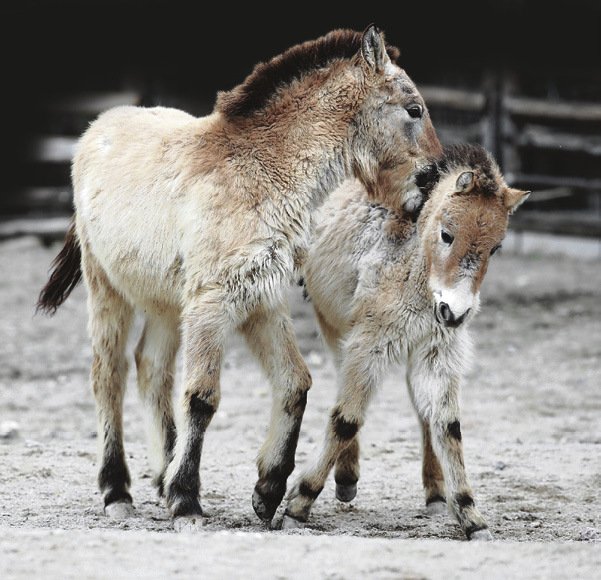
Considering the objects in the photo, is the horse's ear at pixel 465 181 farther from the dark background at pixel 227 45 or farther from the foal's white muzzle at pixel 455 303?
the dark background at pixel 227 45

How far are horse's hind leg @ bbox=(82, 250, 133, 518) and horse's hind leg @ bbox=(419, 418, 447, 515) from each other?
1637 millimetres

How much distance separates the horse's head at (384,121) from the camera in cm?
567

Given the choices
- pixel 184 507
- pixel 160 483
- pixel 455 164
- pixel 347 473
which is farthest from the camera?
pixel 160 483

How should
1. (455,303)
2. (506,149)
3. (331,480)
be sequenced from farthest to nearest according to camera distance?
1. (506,149)
2. (331,480)
3. (455,303)

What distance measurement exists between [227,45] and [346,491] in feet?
32.9

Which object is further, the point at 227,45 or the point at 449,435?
the point at 227,45

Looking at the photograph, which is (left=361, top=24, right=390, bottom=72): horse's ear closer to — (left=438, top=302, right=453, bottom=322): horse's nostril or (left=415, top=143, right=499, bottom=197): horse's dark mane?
(left=415, top=143, right=499, bottom=197): horse's dark mane

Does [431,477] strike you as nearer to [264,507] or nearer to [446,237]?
[264,507]

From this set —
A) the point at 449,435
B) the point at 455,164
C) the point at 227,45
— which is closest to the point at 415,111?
the point at 455,164

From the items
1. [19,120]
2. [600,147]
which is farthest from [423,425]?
[19,120]

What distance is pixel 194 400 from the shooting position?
5.44m

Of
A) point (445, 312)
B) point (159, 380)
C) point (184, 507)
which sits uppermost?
point (445, 312)

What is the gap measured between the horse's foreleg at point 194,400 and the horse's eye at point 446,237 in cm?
114

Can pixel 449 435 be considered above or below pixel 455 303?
below
